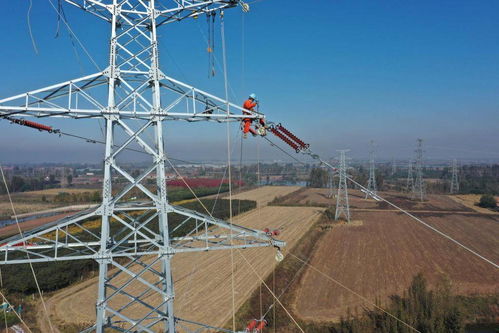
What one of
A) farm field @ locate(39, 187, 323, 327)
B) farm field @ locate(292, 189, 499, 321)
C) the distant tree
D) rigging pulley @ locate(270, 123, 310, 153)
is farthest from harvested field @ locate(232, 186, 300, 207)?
rigging pulley @ locate(270, 123, 310, 153)

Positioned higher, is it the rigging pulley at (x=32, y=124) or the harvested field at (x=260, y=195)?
the rigging pulley at (x=32, y=124)

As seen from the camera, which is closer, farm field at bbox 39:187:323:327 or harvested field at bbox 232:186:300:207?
farm field at bbox 39:187:323:327

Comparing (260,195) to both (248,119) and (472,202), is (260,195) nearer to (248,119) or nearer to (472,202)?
(472,202)

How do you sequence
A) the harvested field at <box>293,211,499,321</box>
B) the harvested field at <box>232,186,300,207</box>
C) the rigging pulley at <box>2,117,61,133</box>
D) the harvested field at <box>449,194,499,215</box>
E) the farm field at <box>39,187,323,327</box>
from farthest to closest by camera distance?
the harvested field at <box>232,186,300,207</box> → the harvested field at <box>449,194,499,215</box> → the harvested field at <box>293,211,499,321</box> → the farm field at <box>39,187,323,327</box> → the rigging pulley at <box>2,117,61,133</box>

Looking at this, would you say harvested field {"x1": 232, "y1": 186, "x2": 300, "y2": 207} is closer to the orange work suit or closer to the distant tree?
the distant tree

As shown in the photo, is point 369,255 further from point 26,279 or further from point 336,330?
point 26,279

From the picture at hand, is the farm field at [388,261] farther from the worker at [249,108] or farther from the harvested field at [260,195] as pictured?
the harvested field at [260,195]

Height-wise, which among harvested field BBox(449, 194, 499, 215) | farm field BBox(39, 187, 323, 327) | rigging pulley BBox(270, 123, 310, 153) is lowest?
farm field BBox(39, 187, 323, 327)

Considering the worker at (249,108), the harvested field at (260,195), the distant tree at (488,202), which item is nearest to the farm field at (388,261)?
the distant tree at (488,202)

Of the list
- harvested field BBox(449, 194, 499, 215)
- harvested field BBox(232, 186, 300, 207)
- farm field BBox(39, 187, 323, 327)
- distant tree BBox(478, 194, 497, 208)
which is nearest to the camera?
farm field BBox(39, 187, 323, 327)
